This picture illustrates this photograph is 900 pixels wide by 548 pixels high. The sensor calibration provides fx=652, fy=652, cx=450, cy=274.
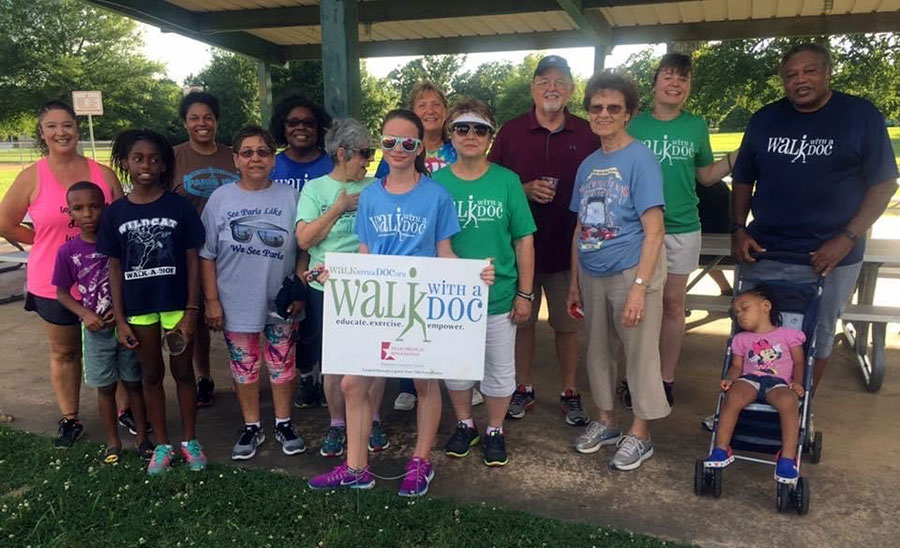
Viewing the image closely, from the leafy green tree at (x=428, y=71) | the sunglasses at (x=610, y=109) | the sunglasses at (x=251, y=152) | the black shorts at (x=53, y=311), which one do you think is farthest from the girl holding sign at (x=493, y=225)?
the leafy green tree at (x=428, y=71)

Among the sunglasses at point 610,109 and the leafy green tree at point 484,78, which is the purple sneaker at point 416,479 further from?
the leafy green tree at point 484,78

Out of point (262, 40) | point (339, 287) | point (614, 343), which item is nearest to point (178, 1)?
point (262, 40)

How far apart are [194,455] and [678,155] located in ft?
10.4

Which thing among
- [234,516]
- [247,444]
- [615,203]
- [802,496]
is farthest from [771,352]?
[247,444]

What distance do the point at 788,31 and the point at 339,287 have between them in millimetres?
7059

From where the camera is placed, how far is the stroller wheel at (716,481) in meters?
3.17

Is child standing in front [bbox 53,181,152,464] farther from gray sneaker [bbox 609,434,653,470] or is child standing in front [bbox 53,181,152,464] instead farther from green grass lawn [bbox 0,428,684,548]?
gray sneaker [bbox 609,434,653,470]

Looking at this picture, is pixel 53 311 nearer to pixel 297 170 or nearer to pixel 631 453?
pixel 297 170

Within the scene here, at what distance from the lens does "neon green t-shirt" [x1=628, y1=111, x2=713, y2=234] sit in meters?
3.74

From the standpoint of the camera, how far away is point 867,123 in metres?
3.22

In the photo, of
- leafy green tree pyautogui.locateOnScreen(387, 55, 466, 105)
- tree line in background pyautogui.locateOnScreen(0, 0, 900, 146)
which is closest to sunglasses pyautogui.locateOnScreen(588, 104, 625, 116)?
tree line in background pyautogui.locateOnScreen(0, 0, 900, 146)

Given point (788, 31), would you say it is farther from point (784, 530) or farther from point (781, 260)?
point (784, 530)

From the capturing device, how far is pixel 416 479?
3244 mm

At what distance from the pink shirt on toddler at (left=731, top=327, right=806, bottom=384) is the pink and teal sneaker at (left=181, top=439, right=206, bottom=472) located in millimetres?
2886
